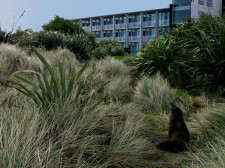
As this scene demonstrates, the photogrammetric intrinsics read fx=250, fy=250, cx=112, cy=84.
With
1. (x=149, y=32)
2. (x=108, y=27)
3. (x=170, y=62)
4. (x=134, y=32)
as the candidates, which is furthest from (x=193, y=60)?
(x=108, y=27)

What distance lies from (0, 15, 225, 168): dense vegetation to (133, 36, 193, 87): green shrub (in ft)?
0.11

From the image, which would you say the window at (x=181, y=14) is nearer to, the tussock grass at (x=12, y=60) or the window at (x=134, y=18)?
the window at (x=134, y=18)

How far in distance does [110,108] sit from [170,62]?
4.35 m

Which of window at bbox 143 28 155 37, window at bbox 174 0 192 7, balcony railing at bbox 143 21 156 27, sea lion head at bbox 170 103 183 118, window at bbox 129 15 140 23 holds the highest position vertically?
window at bbox 129 15 140 23

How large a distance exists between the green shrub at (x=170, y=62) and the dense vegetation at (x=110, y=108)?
0.03 meters

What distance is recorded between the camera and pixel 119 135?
10.4 feet

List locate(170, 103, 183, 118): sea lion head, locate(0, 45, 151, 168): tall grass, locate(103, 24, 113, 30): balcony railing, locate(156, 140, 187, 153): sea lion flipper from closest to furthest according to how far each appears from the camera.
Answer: locate(0, 45, 151, 168): tall grass, locate(156, 140, 187, 153): sea lion flipper, locate(170, 103, 183, 118): sea lion head, locate(103, 24, 113, 30): balcony railing

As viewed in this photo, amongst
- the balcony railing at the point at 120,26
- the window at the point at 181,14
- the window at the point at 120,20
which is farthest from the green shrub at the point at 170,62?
the window at the point at 120,20

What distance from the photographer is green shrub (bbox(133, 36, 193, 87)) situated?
774cm

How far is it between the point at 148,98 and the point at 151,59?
3.01 m

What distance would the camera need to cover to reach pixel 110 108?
4.49 m

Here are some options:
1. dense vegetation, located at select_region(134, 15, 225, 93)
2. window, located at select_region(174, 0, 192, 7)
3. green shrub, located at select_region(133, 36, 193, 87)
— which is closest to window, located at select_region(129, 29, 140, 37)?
window, located at select_region(174, 0, 192, 7)

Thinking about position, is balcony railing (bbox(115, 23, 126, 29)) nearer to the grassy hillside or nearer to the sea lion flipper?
the grassy hillside

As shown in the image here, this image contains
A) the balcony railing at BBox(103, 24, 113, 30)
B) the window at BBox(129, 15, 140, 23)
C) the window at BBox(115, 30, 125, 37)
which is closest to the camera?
the window at BBox(129, 15, 140, 23)
